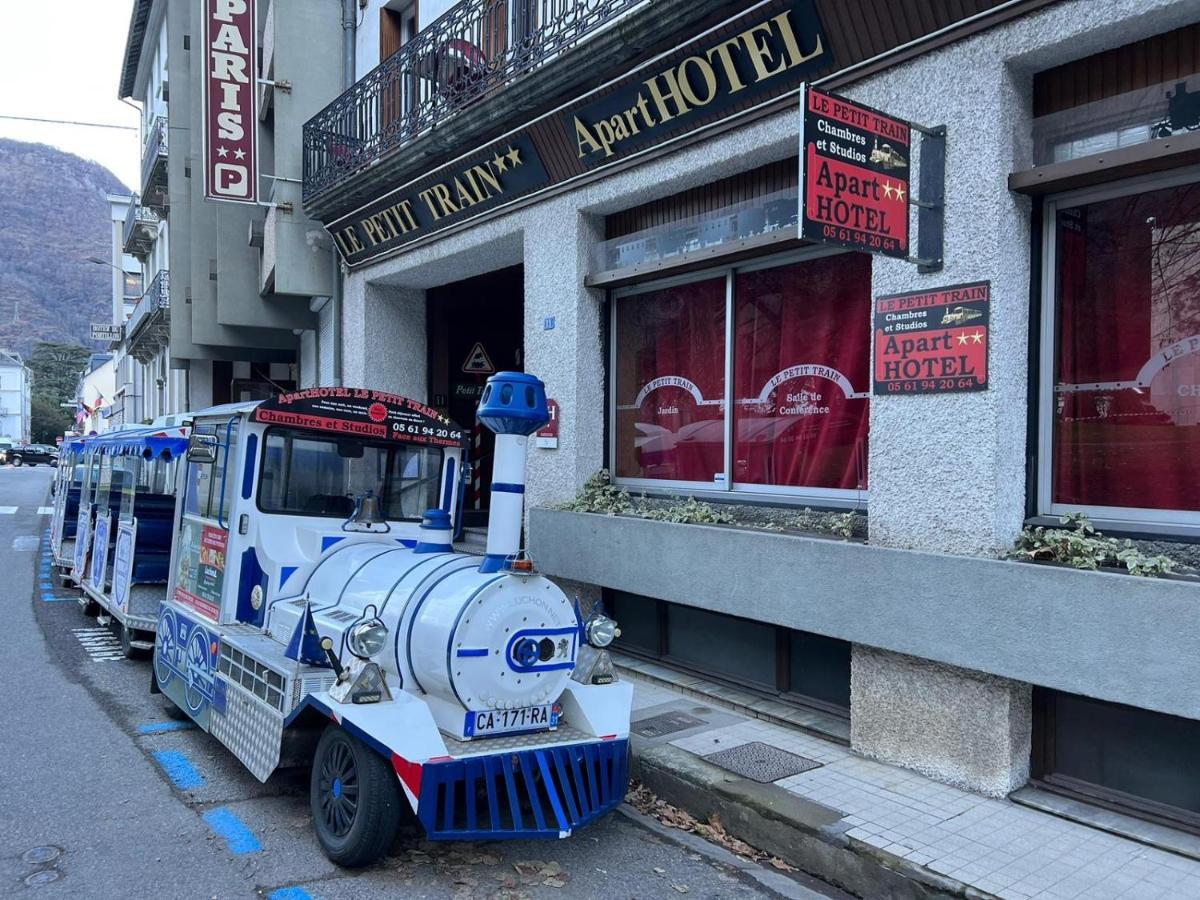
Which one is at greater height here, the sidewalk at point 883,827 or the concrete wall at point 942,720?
the concrete wall at point 942,720

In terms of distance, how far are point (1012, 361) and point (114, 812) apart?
17.6 feet

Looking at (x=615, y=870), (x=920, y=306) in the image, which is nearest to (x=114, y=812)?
(x=615, y=870)

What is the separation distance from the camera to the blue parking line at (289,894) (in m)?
3.84

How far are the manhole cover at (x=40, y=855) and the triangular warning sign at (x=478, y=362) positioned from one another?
334 inches

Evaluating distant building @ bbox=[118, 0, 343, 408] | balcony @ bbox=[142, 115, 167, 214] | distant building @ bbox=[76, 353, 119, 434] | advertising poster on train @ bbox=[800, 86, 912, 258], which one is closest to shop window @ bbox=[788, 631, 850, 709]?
advertising poster on train @ bbox=[800, 86, 912, 258]

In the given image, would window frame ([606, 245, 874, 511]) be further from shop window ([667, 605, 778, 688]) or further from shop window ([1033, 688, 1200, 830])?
shop window ([1033, 688, 1200, 830])

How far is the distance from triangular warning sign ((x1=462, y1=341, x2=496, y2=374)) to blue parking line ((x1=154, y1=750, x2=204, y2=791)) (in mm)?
7247

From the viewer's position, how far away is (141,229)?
27.9 meters

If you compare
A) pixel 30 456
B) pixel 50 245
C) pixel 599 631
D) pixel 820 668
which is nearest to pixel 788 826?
pixel 599 631

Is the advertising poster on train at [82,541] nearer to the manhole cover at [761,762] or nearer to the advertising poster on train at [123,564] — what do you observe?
the advertising poster on train at [123,564]

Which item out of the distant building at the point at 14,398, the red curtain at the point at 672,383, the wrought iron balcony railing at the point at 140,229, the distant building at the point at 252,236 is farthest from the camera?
the distant building at the point at 14,398

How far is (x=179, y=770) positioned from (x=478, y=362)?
7.67m

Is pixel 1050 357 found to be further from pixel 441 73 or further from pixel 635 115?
pixel 441 73

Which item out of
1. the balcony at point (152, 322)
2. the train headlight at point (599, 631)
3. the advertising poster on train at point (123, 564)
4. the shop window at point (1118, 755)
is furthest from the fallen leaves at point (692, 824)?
the balcony at point (152, 322)
